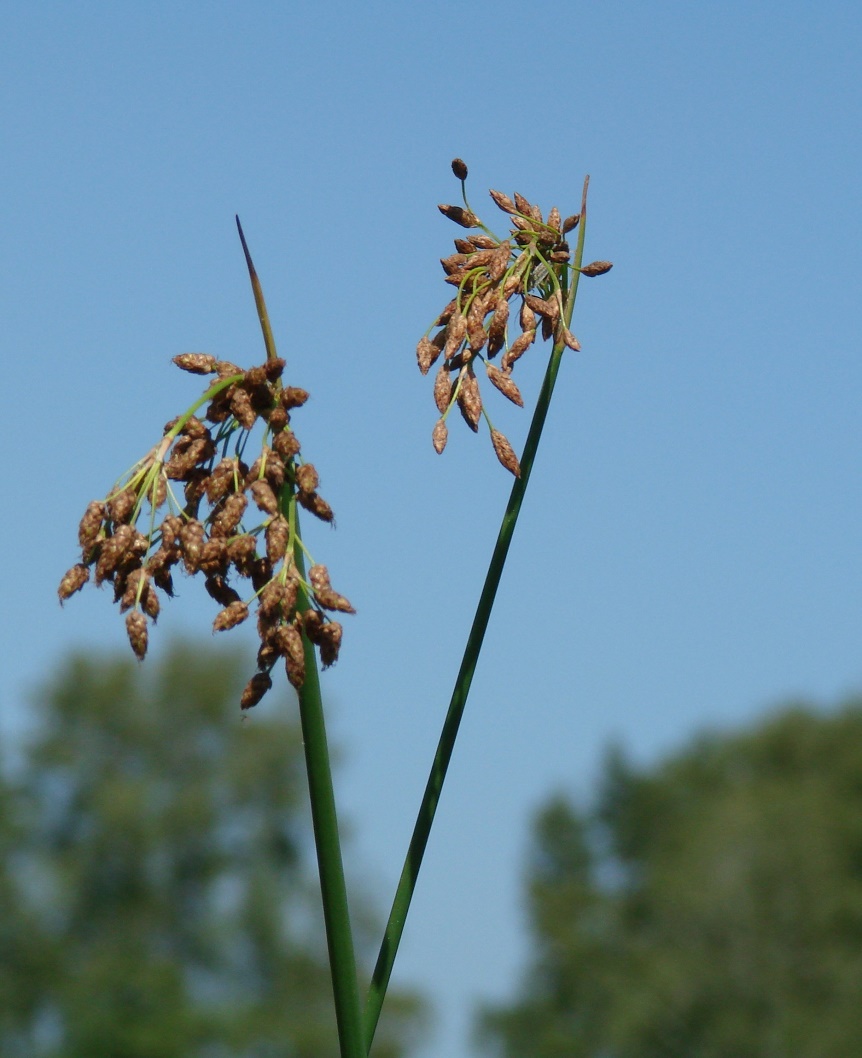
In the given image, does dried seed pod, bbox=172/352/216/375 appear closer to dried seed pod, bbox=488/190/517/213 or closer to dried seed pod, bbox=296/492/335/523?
dried seed pod, bbox=296/492/335/523

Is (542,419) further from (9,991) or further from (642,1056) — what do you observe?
(642,1056)

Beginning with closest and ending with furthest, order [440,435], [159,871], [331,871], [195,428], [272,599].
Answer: [331,871], [272,599], [195,428], [440,435], [159,871]

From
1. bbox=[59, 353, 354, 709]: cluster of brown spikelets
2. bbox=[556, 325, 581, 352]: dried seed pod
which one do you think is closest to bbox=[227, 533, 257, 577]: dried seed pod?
bbox=[59, 353, 354, 709]: cluster of brown spikelets

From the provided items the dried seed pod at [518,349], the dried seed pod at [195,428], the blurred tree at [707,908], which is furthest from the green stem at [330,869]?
the blurred tree at [707,908]

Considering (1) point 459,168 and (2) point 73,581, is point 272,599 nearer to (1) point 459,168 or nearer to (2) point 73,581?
(2) point 73,581

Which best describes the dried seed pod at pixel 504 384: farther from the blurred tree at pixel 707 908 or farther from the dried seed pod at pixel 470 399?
the blurred tree at pixel 707 908

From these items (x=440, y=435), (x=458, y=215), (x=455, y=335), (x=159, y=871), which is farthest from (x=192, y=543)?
(x=159, y=871)

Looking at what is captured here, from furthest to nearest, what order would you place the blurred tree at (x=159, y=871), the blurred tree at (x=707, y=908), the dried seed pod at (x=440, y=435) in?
the blurred tree at (x=707, y=908) < the blurred tree at (x=159, y=871) < the dried seed pod at (x=440, y=435)
